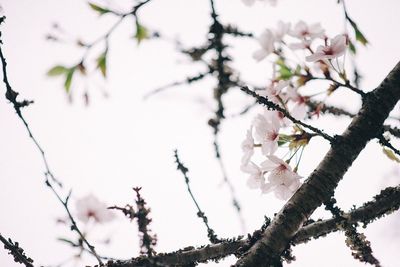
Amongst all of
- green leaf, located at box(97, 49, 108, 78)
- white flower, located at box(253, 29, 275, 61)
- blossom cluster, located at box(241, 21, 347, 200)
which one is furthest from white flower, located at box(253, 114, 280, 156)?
green leaf, located at box(97, 49, 108, 78)

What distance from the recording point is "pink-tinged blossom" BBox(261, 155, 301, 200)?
131cm

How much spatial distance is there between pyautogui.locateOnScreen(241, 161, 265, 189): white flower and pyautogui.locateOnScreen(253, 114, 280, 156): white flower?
0.14m

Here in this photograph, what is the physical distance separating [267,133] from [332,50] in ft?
1.37

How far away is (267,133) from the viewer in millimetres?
1383

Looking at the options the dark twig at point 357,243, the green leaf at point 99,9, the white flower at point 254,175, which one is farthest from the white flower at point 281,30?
the dark twig at point 357,243

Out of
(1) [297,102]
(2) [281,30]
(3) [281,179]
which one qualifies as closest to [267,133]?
(3) [281,179]

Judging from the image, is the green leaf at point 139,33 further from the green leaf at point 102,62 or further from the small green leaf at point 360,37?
the small green leaf at point 360,37

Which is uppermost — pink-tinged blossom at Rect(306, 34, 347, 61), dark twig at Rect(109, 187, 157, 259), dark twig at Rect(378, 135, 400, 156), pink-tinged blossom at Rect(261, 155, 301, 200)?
pink-tinged blossom at Rect(306, 34, 347, 61)

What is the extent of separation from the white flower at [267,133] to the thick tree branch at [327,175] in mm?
295

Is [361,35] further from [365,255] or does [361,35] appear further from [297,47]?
[365,255]

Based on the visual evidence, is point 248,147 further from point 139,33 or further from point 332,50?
point 139,33

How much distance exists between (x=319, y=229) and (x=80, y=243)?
83 cm

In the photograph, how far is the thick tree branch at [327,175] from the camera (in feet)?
2.91

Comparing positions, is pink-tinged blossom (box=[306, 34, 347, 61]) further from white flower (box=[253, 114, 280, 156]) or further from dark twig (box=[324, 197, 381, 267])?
dark twig (box=[324, 197, 381, 267])
